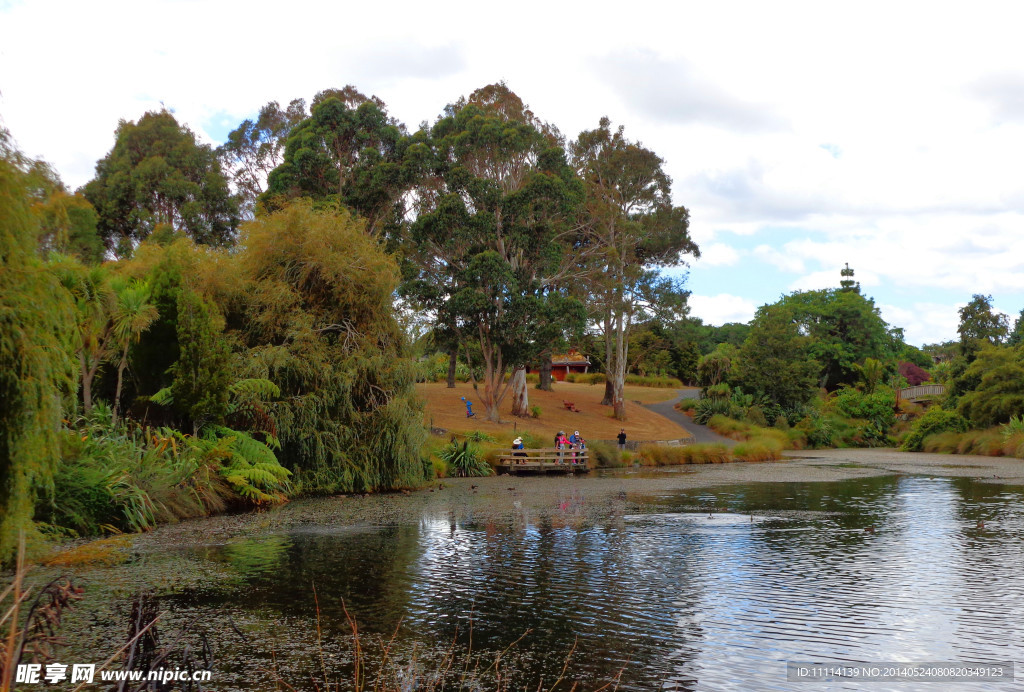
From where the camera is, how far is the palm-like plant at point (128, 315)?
64.0ft

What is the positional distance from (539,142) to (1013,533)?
1164 inches

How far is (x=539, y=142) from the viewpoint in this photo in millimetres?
41250

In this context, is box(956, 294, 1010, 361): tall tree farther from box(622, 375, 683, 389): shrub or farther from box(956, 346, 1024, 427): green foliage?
box(622, 375, 683, 389): shrub

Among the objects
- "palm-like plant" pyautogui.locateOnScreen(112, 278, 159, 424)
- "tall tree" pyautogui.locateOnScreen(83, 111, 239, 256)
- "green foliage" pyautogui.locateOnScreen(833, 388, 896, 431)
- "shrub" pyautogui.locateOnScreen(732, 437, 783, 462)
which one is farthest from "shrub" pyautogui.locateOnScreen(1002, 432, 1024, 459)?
"tall tree" pyautogui.locateOnScreen(83, 111, 239, 256)

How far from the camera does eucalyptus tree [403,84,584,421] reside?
1551 inches

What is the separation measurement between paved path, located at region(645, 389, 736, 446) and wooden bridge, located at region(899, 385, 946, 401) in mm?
15928

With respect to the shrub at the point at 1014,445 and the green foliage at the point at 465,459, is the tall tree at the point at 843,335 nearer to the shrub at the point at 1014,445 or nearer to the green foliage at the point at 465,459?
the shrub at the point at 1014,445

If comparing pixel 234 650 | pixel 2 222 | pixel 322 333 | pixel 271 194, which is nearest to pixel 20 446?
pixel 2 222

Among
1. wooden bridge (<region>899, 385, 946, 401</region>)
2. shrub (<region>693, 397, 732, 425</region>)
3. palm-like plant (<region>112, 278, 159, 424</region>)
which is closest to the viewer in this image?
palm-like plant (<region>112, 278, 159, 424</region>)

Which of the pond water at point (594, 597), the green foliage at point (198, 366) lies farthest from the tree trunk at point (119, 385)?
the pond water at point (594, 597)

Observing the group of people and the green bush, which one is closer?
the group of people

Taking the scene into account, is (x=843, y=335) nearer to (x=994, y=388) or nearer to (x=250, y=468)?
(x=994, y=388)

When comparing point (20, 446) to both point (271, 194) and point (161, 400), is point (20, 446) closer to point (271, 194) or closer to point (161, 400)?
point (161, 400)

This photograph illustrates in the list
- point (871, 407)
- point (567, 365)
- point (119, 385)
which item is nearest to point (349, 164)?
point (119, 385)
